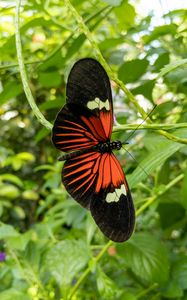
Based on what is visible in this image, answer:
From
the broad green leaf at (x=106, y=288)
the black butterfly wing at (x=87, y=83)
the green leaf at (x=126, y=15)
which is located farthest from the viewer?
the green leaf at (x=126, y=15)

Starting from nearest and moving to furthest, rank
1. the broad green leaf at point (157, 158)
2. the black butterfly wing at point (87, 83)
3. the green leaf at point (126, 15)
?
1. the black butterfly wing at point (87, 83)
2. the broad green leaf at point (157, 158)
3. the green leaf at point (126, 15)

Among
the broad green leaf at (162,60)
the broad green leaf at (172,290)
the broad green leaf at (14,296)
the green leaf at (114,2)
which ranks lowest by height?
the broad green leaf at (172,290)

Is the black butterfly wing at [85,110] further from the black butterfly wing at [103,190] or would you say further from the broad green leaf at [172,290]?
the broad green leaf at [172,290]

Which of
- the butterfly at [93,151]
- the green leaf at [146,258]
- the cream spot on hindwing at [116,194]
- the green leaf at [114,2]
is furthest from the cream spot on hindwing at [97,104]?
the green leaf at [146,258]

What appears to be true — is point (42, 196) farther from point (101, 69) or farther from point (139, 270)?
point (101, 69)

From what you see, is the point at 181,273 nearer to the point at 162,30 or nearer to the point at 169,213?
the point at 169,213

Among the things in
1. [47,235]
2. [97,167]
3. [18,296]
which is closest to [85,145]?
[97,167]

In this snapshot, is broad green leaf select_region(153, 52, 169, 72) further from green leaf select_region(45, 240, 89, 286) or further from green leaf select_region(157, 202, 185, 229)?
green leaf select_region(45, 240, 89, 286)
